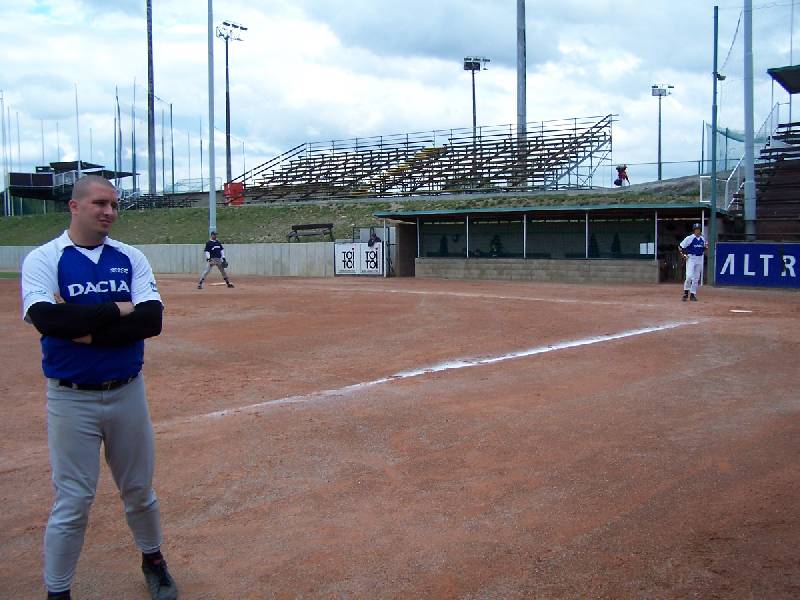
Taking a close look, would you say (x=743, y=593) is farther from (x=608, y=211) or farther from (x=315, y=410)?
(x=608, y=211)

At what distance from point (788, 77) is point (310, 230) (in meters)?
23.8

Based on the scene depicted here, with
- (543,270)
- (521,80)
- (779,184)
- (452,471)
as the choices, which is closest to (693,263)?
(543,270)

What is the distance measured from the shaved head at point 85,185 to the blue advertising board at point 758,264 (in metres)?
23.2

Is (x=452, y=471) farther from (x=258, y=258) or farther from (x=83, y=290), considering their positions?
(x=258, y=258)

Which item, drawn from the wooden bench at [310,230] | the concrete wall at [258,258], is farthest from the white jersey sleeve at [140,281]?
the wooden bench at [310,230]

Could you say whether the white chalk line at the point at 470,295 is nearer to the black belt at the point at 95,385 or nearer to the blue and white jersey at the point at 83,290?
the blue and white jersey at the point at 83,290

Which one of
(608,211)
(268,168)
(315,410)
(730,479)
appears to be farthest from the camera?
(268,168)

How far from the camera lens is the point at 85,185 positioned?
3.92 meters

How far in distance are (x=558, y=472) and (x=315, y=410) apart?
310cm

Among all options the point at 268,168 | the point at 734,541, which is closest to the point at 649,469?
the point at 734,541

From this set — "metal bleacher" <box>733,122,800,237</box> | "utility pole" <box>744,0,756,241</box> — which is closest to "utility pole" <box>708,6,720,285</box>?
"utility pole" <box>744,0,756,241</box>

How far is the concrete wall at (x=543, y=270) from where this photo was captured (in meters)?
28.2

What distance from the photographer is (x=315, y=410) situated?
829 cm

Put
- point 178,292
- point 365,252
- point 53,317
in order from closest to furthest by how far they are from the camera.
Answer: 1. point 53,317
2. point 178,292
3. point 365,252
